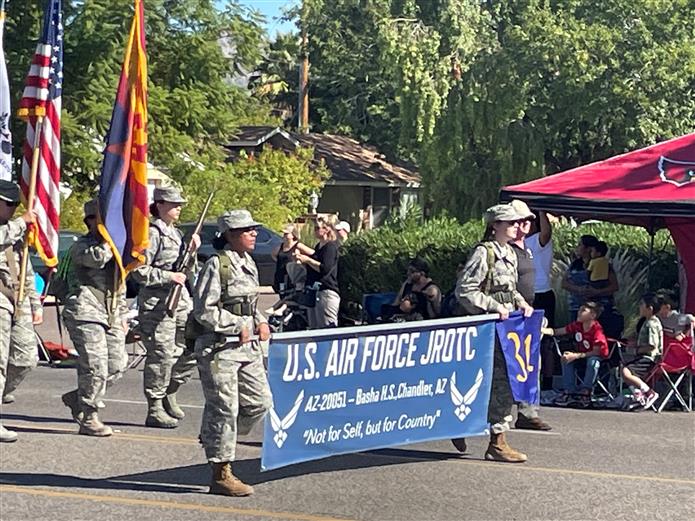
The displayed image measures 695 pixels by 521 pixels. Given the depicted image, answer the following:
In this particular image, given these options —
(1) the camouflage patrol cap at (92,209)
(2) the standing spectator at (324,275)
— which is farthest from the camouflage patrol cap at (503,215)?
(2) the standing spectator at (324,275)

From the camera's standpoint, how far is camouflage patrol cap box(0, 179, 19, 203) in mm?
8402

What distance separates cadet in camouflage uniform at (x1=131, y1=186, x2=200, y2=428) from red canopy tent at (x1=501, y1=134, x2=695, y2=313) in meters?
4.42

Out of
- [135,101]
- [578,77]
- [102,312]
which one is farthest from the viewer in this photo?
[578,77]

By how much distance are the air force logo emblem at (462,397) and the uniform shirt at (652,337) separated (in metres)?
3.90

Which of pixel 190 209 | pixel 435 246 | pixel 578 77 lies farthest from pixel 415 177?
pixel 435 246

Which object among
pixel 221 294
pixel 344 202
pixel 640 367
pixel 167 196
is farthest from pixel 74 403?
pixel 344 202

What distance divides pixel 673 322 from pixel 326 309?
177 inches

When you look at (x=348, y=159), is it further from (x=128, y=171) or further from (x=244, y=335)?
(x=244, y=335)

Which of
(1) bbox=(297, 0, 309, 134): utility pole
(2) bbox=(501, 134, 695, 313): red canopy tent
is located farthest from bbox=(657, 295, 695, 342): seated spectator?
(1) bbox=(297, 0, 309, 134): utility pole

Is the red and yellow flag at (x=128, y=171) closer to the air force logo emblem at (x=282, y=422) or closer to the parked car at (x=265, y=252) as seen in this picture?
the air force logo emblem at (x=282, y=422)

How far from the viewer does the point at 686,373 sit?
1207 centimetres

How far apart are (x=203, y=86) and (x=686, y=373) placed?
52.6 ft

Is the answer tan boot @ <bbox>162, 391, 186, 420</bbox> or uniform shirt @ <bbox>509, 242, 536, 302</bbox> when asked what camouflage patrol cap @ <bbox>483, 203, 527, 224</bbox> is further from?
tan boot @ <bbox>162, 391, 186, 420</bbox>

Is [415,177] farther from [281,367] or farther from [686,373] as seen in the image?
[281,367]
